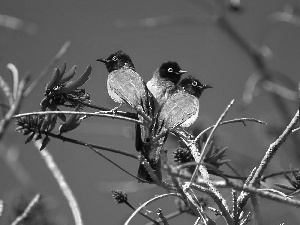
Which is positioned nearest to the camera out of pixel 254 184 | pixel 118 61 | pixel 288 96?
pixel 254 184

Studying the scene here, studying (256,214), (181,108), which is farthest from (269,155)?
(181,108)

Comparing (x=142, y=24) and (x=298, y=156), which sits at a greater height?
(x=142, y=24)

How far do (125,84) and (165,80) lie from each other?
892 millimetres

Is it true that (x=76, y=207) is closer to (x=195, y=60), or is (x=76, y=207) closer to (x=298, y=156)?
(x=298, y=156)

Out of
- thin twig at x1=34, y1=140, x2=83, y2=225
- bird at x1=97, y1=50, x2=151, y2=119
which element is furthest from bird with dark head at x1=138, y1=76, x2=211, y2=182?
thin twig at x1=34, y1=140, x2=83, y2=225

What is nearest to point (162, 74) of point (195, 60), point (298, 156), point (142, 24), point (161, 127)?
point (142, 24)

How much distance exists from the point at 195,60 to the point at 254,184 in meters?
46.9

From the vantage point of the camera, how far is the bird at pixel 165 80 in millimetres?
4668

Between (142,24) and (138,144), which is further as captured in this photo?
(142,24)

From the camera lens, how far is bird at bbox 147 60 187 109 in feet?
15.3

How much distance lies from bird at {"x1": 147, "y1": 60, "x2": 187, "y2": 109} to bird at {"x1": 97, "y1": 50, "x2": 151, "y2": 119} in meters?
0.31

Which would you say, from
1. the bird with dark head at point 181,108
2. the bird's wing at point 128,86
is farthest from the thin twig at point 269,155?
the bird's wing at point 128,86

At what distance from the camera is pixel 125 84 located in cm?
402

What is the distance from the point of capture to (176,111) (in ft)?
12.6
